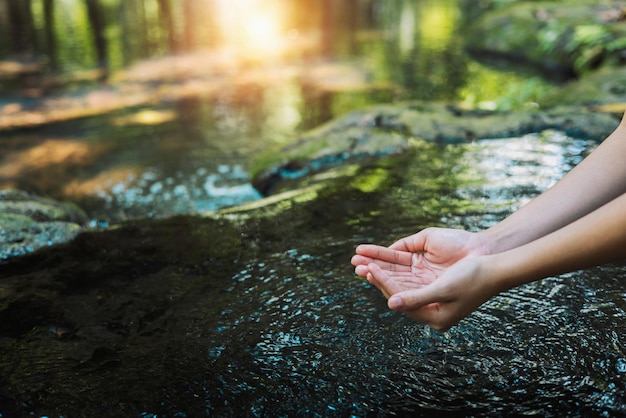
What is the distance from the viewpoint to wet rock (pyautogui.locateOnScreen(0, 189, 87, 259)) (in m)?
4.02

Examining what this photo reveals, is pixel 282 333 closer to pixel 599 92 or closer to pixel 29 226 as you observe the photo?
pixel 29 226

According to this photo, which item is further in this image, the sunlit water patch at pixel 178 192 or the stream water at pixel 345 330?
the sunlit water patch at pixel 178 192

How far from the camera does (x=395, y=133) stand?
6258 millimetres

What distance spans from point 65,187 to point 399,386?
6.00 m


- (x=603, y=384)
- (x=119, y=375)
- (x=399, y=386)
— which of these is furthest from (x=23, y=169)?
(x=603, y=384)

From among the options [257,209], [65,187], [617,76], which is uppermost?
[617,76]

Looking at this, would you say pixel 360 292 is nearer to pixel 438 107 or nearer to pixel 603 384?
pixel 603 384

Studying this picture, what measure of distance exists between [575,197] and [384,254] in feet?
2.89

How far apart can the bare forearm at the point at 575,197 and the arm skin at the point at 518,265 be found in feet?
1.03

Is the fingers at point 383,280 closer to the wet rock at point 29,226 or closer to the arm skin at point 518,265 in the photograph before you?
the arm skin at point 518,265

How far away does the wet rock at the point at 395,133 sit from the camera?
5.92m

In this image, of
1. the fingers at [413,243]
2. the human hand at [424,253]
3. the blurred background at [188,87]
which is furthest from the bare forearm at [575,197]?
the blurred background at [188,87]

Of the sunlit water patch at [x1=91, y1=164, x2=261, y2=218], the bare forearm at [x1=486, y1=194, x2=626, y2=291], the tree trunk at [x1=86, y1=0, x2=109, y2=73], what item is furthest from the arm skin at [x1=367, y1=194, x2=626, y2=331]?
the tree trunk at [x1=86, y1=0, x2=109, y2=73]

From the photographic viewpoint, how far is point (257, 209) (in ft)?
15.0
